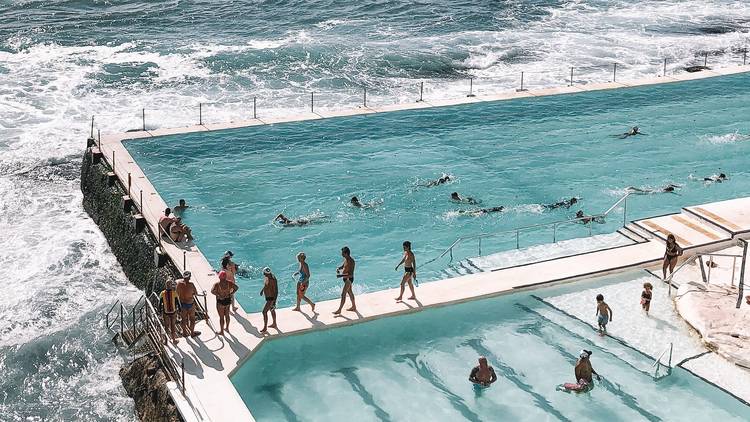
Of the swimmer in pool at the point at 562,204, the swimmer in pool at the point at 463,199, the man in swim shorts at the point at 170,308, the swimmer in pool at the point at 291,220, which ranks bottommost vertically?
the swimmer in pool at the point at 291,220

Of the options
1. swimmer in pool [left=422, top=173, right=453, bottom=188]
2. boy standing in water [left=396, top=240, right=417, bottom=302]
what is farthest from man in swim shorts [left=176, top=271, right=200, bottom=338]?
swimmer in pool [left=422, top=173, right=453, bottom=188]

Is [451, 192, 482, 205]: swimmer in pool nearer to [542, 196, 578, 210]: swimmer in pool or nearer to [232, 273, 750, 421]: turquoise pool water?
[542, 196, 578, 210]: swimmer in pool

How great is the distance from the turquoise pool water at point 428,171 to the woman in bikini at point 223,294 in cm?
242

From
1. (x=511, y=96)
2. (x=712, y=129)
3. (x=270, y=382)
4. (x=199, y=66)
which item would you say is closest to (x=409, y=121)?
(x=511, y=96)

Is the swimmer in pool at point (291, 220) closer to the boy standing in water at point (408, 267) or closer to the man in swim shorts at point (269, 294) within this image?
the boy standing in water at point (408, 267)

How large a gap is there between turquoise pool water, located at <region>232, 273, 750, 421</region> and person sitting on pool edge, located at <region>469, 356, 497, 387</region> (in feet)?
0.40

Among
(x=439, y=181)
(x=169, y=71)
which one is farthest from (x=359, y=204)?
(x=169, y=71)

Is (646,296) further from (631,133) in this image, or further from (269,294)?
(631,133)

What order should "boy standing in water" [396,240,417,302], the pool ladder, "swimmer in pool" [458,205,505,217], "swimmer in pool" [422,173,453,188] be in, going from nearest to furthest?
1. the pool ladder
2. "boy standing in water" [396,240,417,302]
3. "swimmer in pool" [458,205,505,217]
4. "swimmer in pool" [422,173,453,188]

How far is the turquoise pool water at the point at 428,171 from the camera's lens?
838 inches

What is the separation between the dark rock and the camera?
48.3 feet

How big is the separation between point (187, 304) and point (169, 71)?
2496cm

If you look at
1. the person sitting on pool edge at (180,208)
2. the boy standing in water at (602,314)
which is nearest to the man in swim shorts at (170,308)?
the person sitting on pool edge at (180,208)

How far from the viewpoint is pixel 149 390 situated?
15.6 meters
